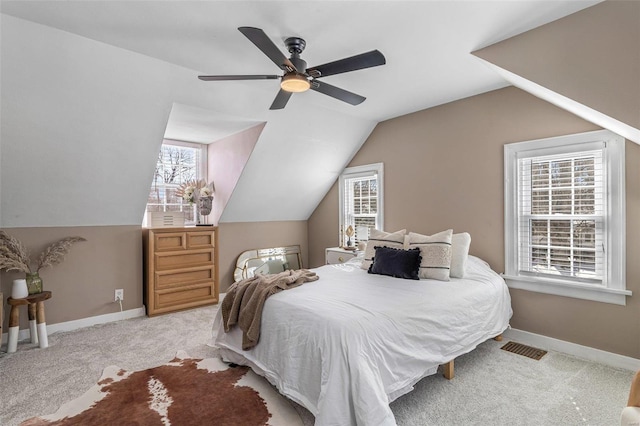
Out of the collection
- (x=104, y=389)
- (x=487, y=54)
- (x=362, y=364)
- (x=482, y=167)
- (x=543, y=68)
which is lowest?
(x=104, y=389)

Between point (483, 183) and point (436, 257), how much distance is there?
3.74ft

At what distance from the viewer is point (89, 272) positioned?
3.79m

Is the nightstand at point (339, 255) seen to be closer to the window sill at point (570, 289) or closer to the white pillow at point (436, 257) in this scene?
the white pillow at point (436, 257)

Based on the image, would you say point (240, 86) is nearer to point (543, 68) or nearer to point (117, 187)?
point (117, 187)

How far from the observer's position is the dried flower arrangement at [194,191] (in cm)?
458

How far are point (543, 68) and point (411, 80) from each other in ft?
3.96

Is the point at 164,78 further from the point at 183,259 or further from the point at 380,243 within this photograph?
the point at 380,243

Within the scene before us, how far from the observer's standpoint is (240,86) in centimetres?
349

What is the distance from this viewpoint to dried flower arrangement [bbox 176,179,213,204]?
4578mm

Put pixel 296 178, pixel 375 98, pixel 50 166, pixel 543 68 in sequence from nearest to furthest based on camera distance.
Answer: pixel 543 68 < pixel 50 166 < pixel 375 98 < pixel 296 178

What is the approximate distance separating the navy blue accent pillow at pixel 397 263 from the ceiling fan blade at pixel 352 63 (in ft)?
5.87

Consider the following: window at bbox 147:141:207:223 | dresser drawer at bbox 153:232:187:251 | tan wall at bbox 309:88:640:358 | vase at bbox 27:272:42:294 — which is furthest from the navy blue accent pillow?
vase at bbox 27:272:42:294

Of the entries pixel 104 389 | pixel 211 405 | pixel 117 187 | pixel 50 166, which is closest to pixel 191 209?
pixel 117 187

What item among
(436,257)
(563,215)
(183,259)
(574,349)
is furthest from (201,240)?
(574,349)
